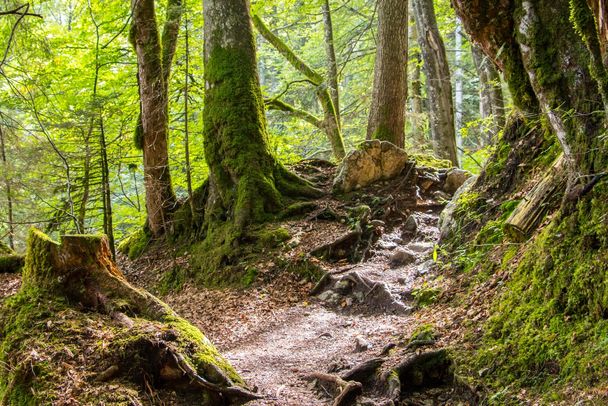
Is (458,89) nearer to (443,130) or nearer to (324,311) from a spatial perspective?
(443,130)

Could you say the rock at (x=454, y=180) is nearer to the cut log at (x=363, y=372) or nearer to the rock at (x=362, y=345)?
the rock at (x=362, y=345)

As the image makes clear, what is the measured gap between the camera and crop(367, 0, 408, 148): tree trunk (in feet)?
35.9

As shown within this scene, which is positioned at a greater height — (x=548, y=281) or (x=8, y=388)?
(x=548, y=281)

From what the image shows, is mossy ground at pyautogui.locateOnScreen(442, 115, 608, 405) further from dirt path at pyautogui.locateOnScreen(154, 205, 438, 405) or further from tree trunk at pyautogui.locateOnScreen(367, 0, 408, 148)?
tree trunk at pyautogui.locateOnScreen(367, 0, 408, 148)

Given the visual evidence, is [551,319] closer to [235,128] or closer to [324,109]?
[235,128]

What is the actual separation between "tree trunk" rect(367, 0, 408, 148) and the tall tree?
4409mm

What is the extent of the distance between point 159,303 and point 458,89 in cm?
2132

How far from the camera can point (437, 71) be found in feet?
39.5

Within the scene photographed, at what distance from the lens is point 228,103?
962cm

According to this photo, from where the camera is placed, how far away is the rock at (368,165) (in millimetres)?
10055

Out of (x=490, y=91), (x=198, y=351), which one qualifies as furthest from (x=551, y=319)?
(x=490, y=91)

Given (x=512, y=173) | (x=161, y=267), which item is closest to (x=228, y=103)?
(x=161, y=267)

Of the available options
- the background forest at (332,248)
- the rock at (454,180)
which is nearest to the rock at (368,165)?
the background forest at (332,248)

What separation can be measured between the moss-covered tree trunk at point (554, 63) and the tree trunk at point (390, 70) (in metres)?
6.08
